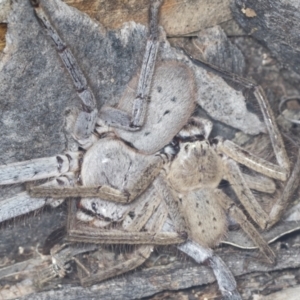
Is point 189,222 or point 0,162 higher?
point 0,162

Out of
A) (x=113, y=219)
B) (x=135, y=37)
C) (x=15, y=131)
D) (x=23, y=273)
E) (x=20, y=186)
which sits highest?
(x=135, y=37)

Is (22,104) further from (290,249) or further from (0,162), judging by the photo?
(290,249)

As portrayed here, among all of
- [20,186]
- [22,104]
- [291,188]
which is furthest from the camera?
[291,188]

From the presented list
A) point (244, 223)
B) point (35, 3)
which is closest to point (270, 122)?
point (244, 223)

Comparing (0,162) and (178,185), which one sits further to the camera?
(178,185)

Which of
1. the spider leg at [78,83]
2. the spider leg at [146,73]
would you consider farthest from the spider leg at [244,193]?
the spider leg at [78,83]

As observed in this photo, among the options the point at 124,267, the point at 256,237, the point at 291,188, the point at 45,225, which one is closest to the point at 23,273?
the point at 45,225

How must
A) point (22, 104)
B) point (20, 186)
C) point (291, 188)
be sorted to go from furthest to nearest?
point (291, 188), point (20, 186), point (22, 104)

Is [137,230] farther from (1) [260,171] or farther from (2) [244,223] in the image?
(1) [260,171]
